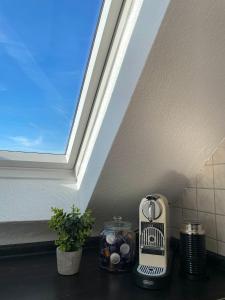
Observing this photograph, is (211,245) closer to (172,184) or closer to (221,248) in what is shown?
(221,248)

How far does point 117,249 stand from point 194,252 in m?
0.34

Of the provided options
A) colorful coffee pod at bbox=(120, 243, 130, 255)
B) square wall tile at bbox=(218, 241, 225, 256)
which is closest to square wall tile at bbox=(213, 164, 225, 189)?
square wall tile at bbox=(218, 241, 225, 256)

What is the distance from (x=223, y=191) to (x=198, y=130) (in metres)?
0.32

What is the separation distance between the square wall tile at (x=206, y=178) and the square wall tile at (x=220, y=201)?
0.05 m

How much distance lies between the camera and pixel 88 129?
4.22 ft

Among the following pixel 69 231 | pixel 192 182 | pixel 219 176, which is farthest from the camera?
pixel 192 182

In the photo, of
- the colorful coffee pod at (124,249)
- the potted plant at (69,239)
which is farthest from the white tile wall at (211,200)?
the potted plant at (69,239)

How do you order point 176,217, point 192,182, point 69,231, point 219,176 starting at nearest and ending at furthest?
point 69,231 → point 219,176 → point 192,182 → point 176,217

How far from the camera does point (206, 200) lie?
49.3 inches

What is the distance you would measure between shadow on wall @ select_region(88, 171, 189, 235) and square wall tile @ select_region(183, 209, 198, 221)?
10 cm

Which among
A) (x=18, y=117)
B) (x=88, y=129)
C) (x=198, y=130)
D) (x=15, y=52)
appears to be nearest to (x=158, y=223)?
(x=198, y=130)

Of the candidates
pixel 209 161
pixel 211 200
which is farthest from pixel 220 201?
pixel 209 161

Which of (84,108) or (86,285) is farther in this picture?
(84,108)

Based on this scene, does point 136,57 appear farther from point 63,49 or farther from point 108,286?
point 108,286
